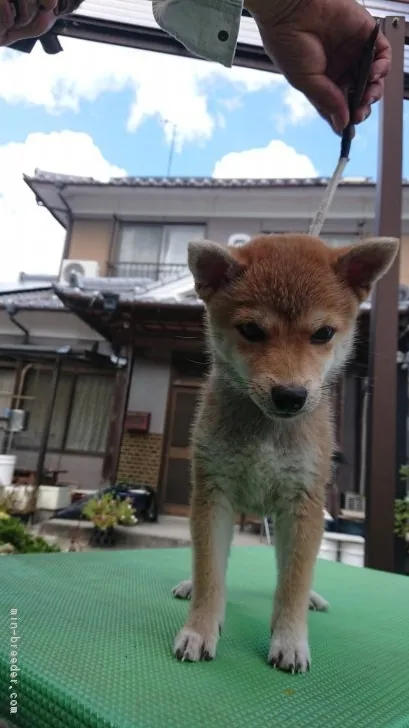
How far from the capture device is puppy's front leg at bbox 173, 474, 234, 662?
1202mm

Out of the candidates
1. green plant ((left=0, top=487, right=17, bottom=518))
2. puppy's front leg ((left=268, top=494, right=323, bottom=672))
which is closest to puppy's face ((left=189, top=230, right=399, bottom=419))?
puppy's front leg ((left=268, top=494, right=323, bottom=672))


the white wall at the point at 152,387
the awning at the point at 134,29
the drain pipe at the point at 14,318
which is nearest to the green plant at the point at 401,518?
the awning at the point at 134,29

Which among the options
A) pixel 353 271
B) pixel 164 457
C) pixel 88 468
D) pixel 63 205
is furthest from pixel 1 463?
pixel 353 271

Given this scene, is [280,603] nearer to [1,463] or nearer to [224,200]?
[1,463]

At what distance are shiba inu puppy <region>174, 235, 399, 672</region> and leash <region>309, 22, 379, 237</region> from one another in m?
0.26

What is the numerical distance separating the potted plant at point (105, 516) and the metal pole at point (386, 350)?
12.0ft

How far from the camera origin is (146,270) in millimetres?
10766

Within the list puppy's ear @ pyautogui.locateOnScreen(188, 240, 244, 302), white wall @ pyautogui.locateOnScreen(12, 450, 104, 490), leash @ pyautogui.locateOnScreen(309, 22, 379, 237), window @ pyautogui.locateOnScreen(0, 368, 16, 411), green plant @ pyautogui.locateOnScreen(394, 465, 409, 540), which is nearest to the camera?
puppy's ear @ pyautogui.locateOnScreen(188, 240, 244, 302)

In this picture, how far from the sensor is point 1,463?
7.73 m

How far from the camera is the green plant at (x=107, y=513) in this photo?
6.17 m

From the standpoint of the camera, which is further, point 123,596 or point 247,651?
point 123,596

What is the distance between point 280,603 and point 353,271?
0.99 metres

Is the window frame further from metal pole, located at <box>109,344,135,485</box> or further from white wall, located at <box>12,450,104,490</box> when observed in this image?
white wall, located at <box>12,450,104,490</box>

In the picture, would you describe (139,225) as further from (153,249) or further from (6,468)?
(6,468)
